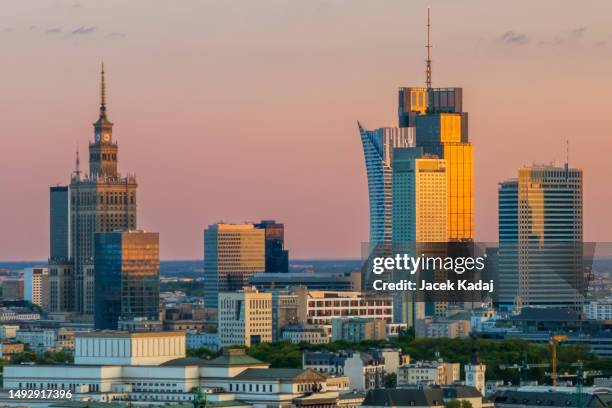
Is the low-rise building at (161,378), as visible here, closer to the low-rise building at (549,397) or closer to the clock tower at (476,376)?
the clock tower at (476,376)

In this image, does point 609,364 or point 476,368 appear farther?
point 609,364

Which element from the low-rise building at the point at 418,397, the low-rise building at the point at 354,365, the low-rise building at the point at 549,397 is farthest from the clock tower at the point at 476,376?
the low-rise building at the point at 418,397

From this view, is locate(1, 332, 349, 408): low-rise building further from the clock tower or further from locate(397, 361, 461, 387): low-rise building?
locate(397, 361, 461, 387): low-rise building

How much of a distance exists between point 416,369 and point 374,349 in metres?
20.6

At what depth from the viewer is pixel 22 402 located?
146625 millimetres

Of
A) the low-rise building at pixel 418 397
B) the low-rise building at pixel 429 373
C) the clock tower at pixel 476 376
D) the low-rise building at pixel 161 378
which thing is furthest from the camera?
the low-rise building at pixel 429 373

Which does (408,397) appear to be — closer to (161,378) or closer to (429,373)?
(161,378)

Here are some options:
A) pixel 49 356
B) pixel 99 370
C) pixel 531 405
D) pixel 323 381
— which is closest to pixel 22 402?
pixel 99 370

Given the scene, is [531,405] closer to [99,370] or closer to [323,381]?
[323,381]

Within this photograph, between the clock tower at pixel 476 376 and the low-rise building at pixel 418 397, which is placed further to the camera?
the clock tower at pixel 476 376

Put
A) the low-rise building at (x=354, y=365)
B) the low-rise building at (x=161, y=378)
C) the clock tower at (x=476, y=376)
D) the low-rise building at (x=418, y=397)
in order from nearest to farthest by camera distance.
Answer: the low-rise building at (x=418, y=397)
the low-rise building at (x=161, y=378)
the clock tower at (x=476, y=376)
the low-rise building at (x=354, y=365)

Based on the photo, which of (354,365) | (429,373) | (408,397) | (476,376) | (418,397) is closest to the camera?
(418,397)

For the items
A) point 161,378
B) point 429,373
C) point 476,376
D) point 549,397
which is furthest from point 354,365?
point 161,378

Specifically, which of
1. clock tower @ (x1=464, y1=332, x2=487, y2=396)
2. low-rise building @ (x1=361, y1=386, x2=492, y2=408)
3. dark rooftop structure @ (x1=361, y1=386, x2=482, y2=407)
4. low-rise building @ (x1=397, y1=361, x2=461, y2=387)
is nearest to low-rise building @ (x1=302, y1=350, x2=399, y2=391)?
low-rise building @ (x1=397, y1=361, x2=461, y2=387)
